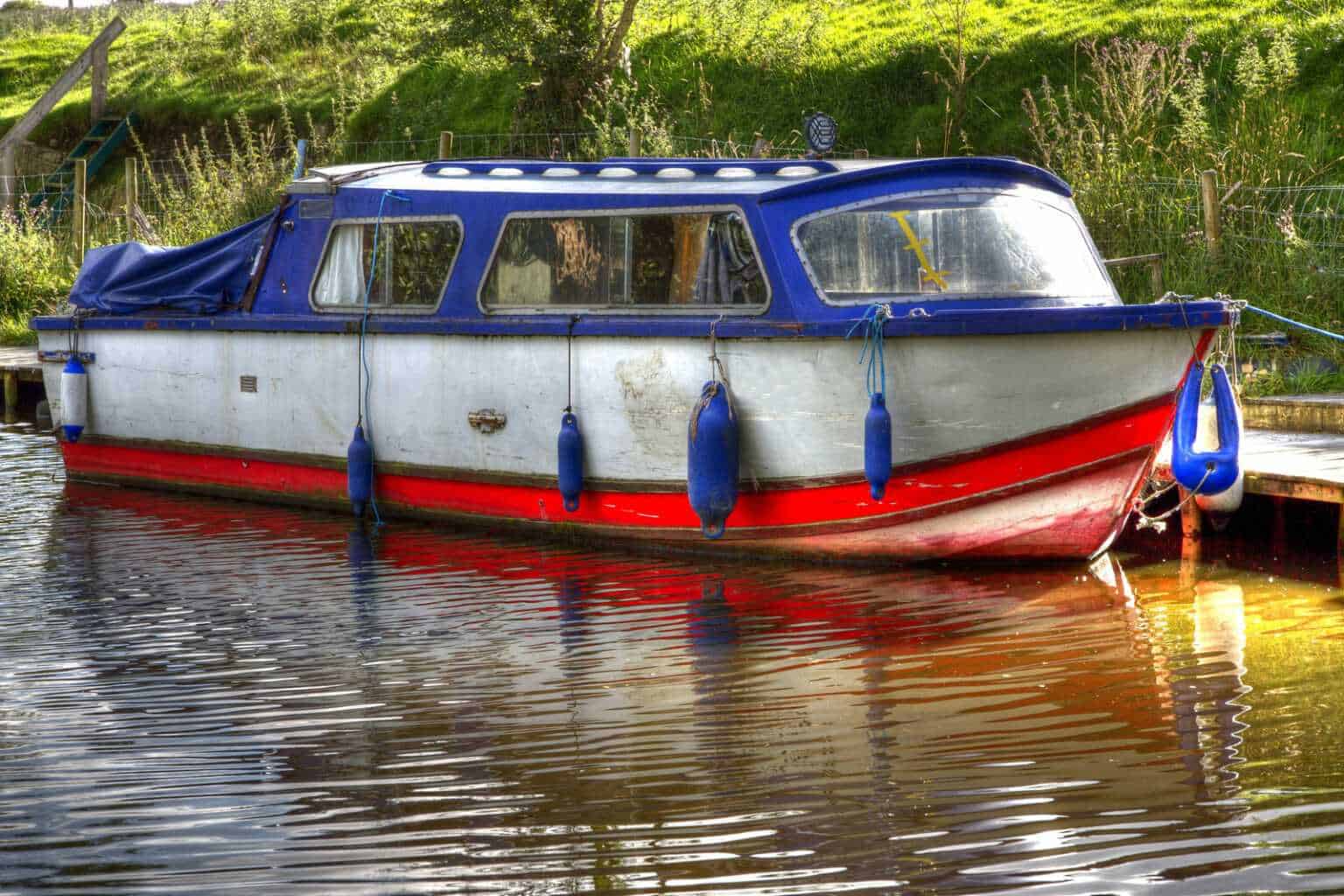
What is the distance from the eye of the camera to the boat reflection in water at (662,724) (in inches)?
178

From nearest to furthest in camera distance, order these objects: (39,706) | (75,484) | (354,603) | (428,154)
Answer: (39,706) → (354,603) → (75,484) → (428,154)

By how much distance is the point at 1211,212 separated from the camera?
1220 centimetres

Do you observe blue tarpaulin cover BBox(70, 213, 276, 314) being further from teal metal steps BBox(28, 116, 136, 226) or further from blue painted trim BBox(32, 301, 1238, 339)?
teal metal steps BBox(28, 116, 136, 226)

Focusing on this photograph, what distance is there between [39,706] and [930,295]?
15.3ft

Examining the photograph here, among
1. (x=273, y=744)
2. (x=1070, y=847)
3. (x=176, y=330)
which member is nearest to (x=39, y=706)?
(x=273, y=744)

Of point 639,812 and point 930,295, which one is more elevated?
point 930,295

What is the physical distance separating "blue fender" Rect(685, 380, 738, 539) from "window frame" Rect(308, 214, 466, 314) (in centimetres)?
207

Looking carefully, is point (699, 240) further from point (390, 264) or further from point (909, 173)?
point (390, 264)

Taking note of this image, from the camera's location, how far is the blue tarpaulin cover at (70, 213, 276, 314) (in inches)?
433

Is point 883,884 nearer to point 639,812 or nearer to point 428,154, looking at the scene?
point 639,812

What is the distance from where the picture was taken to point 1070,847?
14.8 feet

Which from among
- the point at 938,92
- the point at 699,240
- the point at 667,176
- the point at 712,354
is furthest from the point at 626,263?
the point at 938,92

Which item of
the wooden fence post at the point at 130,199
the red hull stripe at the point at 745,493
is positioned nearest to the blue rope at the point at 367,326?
the red hull stripe at the point at 745,493

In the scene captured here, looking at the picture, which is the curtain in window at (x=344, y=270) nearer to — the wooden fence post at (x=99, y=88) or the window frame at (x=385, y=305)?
the window frame at (x=385, y=305)
